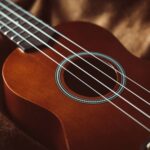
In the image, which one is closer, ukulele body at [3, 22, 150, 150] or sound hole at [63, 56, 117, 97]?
ukulele body at [3, 22, 150, 150]

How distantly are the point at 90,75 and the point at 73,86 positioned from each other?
104 millimetres

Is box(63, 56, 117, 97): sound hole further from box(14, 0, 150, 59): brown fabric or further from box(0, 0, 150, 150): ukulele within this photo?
box(14, 0, 150, 59): brown fabric

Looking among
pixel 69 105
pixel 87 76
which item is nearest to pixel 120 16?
pixel 87 76

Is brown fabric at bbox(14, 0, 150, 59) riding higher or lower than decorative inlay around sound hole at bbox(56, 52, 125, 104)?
higher

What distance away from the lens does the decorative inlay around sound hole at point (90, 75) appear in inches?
33.8

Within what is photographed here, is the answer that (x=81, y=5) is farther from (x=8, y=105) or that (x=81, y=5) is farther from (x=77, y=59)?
(x=8, y=105)

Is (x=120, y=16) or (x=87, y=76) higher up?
(x=120, y=16)

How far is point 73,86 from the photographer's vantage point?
100 centimetres

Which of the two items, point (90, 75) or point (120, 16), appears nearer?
point (90, 75)

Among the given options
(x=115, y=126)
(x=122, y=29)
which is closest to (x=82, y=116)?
(x=115, y=126)

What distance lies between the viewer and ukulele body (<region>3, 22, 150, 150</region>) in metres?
0.77

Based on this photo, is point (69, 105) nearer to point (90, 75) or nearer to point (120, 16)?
point (90, 75)

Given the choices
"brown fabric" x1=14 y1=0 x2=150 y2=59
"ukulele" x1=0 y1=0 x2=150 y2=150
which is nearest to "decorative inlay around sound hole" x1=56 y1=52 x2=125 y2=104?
"ukulele" x1=0 y1=0 x2=150 y2=150

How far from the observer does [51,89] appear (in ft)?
2.85
